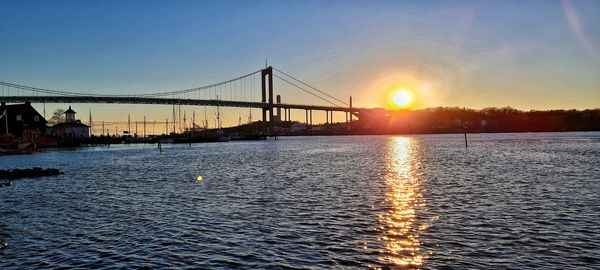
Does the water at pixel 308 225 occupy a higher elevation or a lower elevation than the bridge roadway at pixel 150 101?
lower

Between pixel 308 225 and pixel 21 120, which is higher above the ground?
pixel 21 120

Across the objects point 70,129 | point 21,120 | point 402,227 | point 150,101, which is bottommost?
point 402,227

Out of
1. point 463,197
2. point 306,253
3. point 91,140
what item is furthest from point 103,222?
point 91,140

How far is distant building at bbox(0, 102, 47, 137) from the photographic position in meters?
102

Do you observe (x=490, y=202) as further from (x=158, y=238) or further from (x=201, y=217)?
(x=158, y=238)

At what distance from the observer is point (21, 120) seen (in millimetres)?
105625

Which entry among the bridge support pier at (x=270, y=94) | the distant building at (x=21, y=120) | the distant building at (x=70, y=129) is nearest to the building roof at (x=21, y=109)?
the distant building at (x=21, y=120)

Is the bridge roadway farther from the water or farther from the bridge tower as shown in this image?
the water

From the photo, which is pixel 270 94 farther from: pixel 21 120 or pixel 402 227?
pixel 402 227

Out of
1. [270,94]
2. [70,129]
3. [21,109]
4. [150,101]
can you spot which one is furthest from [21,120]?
[270,94]

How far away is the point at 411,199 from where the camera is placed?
927 inches

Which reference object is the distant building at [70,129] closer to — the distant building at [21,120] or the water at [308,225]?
the distant building at [21,120]

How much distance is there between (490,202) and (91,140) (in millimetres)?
127860

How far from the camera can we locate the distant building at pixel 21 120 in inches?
4011
